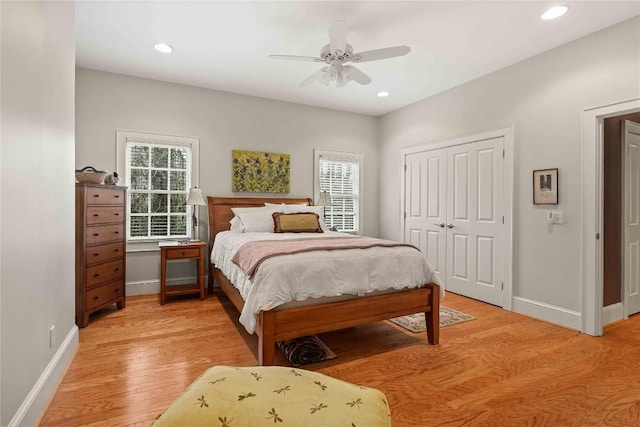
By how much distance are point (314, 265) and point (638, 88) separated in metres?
3.09

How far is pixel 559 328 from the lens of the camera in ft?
10.2

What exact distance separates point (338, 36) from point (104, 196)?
2794 mm

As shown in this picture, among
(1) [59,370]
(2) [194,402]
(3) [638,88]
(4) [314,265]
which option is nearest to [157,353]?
(1) [59,370]

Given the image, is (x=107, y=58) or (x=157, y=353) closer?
(x=157, y=353)

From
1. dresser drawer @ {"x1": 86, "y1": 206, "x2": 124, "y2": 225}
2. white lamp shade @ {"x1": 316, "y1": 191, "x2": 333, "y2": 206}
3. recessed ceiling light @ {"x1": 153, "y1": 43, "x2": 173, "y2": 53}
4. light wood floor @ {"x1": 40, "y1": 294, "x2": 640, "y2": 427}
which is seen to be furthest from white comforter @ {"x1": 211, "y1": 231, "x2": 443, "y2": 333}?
recessed ceiling light @ {"x1": 153, "y1": 43, "x2": 173, "y2": 53}

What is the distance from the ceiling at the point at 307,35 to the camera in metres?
2.61

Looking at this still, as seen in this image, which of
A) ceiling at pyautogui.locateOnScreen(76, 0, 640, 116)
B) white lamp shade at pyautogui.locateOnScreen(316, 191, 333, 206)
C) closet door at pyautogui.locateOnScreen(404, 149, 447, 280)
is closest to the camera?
ceiling at pyautogui.locateOnScreen(76, 0, 640, 116)

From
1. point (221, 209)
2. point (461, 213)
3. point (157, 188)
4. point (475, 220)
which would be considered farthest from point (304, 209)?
point (475, 220)

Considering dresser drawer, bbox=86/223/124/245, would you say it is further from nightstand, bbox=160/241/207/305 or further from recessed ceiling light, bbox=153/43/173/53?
recessed ceiling light, bbox=153/43/173/53

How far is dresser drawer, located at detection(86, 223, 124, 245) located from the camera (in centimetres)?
312

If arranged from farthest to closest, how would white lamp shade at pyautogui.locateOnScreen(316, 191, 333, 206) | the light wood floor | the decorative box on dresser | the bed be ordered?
white lamp shade at pyautogui.locateOnScreen(316, 191, 333, 206) → the decorative box on dresser → the bed → the light wood floor

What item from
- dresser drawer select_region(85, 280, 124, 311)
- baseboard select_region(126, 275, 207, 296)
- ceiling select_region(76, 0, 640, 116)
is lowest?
baseboard select_region(126, 275, 207, 296)

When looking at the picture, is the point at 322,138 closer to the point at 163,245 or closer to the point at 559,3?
the point at 163,245

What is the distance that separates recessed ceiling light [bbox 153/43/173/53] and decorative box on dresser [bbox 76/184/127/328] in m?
1.52
